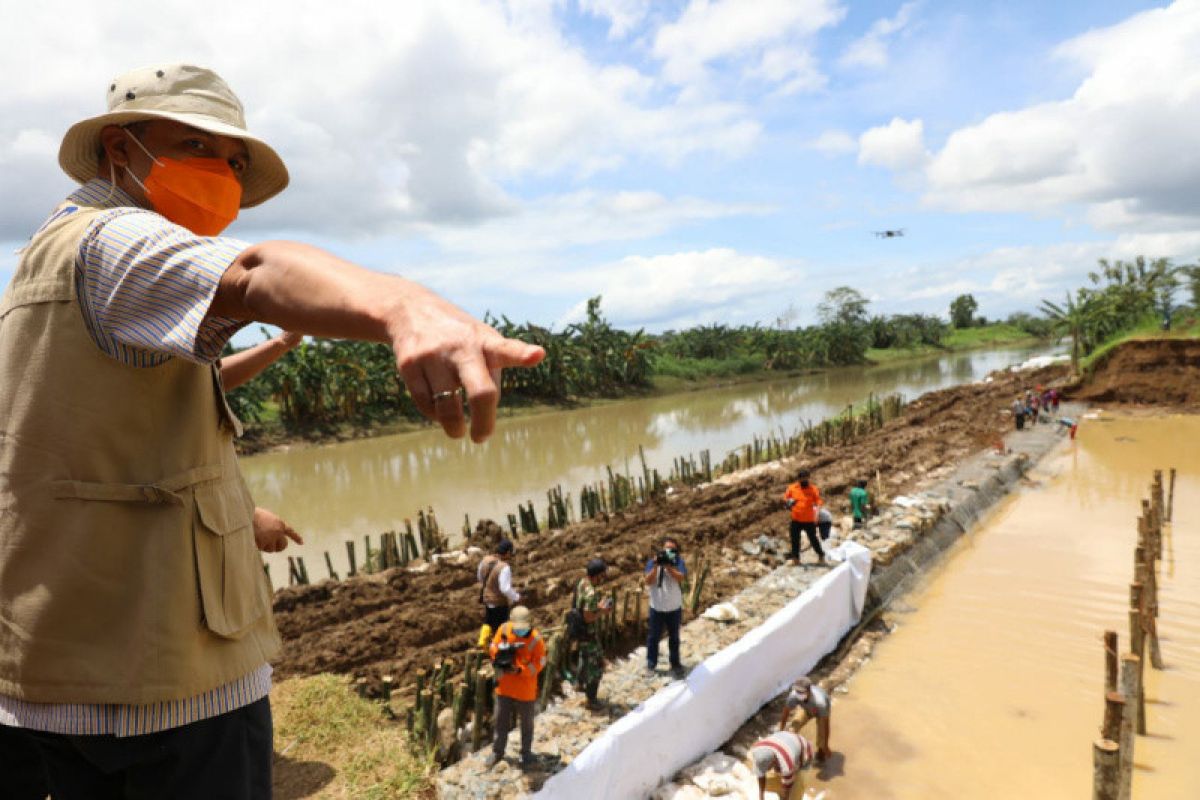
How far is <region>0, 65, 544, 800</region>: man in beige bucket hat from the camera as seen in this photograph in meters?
0.82

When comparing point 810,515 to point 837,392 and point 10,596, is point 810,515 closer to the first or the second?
point 10,596

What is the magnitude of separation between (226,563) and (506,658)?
3524 mm

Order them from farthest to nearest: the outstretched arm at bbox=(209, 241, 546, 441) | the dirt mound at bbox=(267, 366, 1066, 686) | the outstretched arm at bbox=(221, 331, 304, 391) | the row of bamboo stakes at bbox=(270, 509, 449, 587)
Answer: the row of bamboo stakes at bbox=(270, 509, 449, 587)
the dirt mound at bbox=(267, 366, 1066, 686)
the outstretched arm at bbox=(221, 331, 304, 391)
the outstretched arm at bbox=(209, 241, 546, 441)

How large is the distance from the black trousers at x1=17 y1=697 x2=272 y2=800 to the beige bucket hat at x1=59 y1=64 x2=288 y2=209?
925 mm

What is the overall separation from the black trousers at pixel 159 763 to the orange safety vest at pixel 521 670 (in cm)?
335

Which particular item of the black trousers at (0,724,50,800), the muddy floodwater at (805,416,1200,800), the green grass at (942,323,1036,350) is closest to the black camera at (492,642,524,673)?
the muddy floodwater at (805,416,1200,800)

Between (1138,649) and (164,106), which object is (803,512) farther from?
(164,106)

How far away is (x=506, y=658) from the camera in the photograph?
440 centimetres

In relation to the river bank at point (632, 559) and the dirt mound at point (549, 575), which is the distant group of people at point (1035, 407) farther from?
the dirt mound at point (549, 575)

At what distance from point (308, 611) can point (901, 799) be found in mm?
6303

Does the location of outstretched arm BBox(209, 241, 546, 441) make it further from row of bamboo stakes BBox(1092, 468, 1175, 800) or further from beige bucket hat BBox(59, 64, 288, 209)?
row of bamboo stakes BBox(1092, 468, 1175, 800)

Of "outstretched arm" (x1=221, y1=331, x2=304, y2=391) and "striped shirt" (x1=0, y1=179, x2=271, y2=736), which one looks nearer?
"striped shirt" (x1=0, y1=179, x2=271, y2=736)

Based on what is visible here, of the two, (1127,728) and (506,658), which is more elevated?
(506,658)

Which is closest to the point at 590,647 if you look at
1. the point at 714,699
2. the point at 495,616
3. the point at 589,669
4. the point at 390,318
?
the point at 589,669
